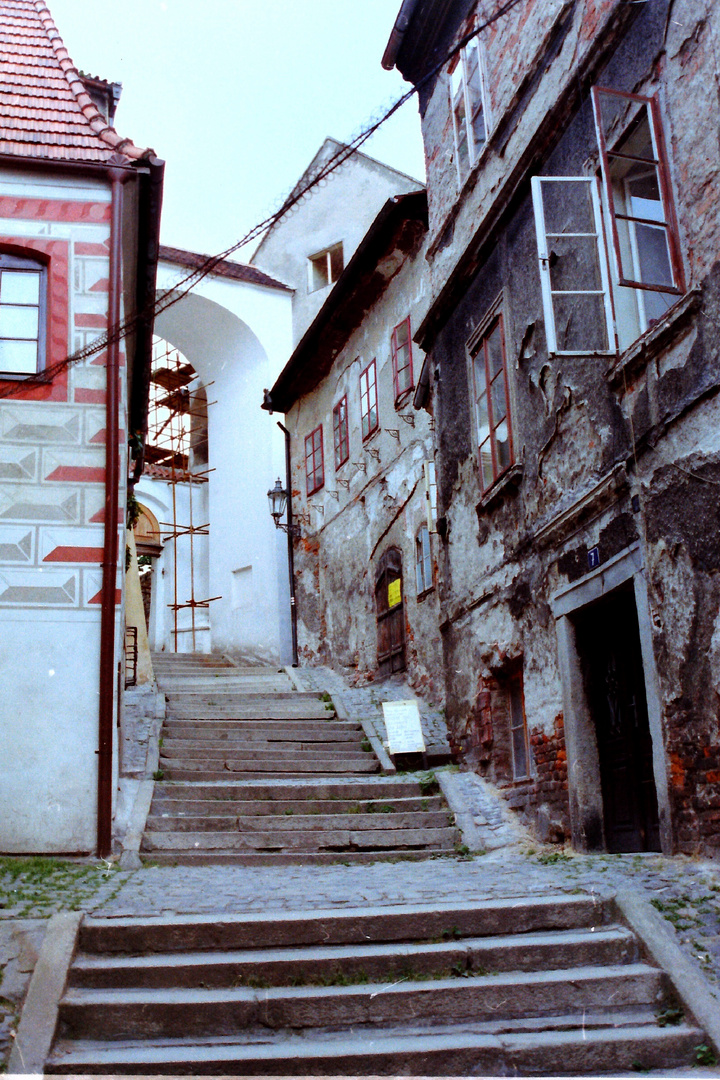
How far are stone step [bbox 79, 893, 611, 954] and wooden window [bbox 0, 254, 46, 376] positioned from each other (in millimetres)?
5327

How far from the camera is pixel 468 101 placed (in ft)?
37.2

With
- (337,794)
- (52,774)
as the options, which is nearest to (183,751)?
(337,794)

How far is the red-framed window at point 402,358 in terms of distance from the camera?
53.0ft

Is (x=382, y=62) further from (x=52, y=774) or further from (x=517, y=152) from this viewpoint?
(x=52, y=774)

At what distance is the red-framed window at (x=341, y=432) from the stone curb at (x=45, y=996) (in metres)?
13.7

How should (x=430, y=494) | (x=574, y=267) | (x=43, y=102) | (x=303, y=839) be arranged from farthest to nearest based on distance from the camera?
(x=430, y=494) → (x=43, y=102) → (x=303, y=839) → (x=574, y=267)

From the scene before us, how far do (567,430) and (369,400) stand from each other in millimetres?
9612

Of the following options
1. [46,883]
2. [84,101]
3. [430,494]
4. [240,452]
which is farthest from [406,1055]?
[240,452]

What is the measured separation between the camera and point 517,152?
9773 millimetres

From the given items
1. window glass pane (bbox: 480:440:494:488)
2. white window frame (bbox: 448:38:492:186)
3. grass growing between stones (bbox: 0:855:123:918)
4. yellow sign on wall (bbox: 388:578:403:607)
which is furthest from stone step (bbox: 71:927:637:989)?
yellow sign on wall (bbox: 388:578:403:607)

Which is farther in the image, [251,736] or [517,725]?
[251,736]

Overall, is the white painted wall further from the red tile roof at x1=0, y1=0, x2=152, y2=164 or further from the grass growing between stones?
the grass growing between stones

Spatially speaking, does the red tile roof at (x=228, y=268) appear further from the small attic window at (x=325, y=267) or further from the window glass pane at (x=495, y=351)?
the window glass pane at (x=495, y=351)

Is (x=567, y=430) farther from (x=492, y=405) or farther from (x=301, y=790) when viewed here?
(x=301, y=790)
